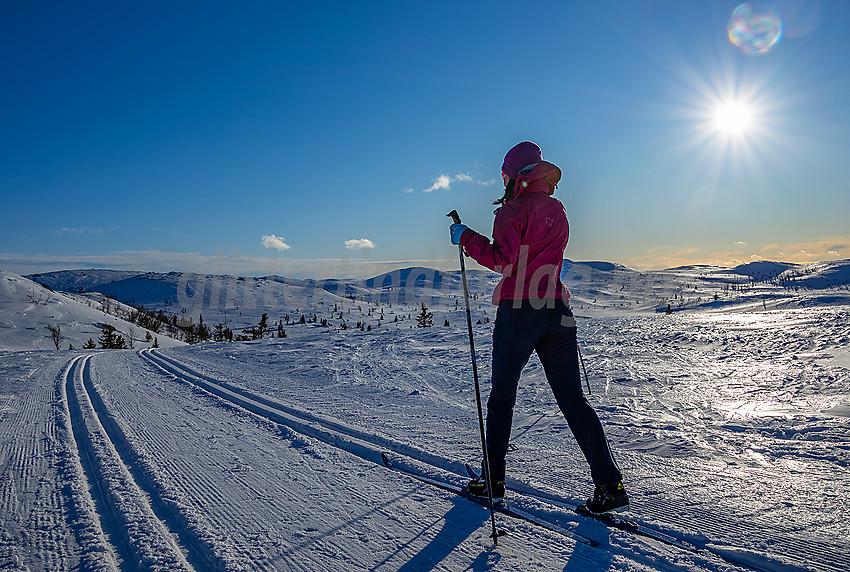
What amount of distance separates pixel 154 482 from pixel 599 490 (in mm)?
2603

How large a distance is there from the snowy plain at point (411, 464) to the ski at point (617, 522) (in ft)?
0.09

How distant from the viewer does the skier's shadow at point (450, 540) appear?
75.4 inches

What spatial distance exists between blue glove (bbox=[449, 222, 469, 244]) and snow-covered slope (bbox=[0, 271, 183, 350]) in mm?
15228

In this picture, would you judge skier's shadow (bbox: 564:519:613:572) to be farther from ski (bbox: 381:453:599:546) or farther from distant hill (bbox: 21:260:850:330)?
distant hill (bbox: 21:260:850:330)

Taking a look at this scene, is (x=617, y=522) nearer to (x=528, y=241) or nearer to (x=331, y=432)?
(x=528, y=241)

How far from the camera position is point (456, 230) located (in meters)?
2.46

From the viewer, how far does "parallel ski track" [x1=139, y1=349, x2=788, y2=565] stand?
3025 millimetres

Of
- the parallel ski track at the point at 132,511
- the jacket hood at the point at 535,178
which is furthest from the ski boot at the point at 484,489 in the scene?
the jacket hood at the point at 535,178

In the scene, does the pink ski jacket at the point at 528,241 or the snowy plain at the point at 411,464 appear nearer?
the snowy plain at the point at 411,464

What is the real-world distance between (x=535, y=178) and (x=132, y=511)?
9.07ft

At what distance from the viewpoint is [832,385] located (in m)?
4.21

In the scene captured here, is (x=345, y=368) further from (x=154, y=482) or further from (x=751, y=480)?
(x=751, y=480)

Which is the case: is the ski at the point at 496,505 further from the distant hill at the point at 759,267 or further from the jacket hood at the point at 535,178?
the distant hill at the point at 759,267

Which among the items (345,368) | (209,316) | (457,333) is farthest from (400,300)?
(345,368)
